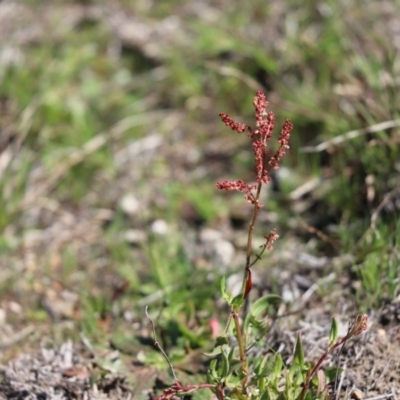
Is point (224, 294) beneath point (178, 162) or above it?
above

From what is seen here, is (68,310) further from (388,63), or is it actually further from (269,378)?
(388,63)

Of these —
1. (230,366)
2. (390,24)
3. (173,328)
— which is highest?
(390,24)

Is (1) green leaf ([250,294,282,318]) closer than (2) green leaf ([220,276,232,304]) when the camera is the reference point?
No

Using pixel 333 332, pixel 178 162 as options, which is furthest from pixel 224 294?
pixel 178 162

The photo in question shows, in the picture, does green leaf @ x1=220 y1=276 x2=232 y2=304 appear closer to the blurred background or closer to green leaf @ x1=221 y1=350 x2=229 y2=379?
green leaf @ x1=221 y1=350 x2=229 y2=379

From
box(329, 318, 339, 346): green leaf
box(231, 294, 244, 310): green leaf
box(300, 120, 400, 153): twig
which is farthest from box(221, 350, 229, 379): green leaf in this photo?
box(300, 120, 400, 153): twig

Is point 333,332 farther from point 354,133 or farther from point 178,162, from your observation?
point 178,162

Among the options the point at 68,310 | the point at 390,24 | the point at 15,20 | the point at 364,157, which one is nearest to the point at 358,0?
the point at 390,24

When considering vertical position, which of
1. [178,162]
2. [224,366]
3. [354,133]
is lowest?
[178,162]
